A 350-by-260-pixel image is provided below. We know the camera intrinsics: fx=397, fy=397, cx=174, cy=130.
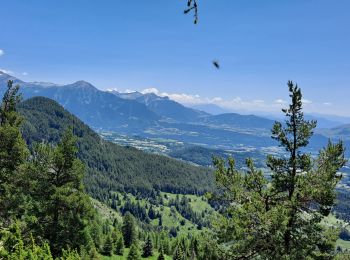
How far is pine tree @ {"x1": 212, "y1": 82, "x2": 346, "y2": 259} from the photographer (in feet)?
67.8

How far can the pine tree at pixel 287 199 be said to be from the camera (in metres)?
20.7

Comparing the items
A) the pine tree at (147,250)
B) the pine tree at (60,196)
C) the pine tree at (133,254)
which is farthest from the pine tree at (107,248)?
the pine tree at (60,196)

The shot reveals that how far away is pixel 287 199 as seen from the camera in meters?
21.6

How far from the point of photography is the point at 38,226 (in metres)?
34.6

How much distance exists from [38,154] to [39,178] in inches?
88.9

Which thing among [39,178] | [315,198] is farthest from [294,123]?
[39,178]

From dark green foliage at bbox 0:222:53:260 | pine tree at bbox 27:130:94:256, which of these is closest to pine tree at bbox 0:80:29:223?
pine tree at bbox 27:130:94:256

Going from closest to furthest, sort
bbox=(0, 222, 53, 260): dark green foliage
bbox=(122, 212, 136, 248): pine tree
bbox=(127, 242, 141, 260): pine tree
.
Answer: bbox=(0, 222, 53, 260): dark green foliage < bbox=(127, 242, 141, 260): pine tree < bbox=(122, 212, 136, 248): pine tree

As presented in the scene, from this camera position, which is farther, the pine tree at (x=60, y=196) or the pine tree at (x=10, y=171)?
the pine tree at (x=10, y=171)

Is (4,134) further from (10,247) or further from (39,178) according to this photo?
(10,247)

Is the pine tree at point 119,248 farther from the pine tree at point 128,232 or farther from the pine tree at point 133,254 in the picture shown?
the pine tree at point 133,254

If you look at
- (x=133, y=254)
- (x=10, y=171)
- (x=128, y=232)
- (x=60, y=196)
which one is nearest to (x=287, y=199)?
(x=60, y=196)

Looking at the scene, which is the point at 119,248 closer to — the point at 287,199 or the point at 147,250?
the point at 147,250

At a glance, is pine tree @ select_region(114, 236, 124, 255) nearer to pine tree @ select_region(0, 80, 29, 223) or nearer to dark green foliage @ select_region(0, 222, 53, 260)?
pine tree @ select_region(0, 80, 29, 223)
